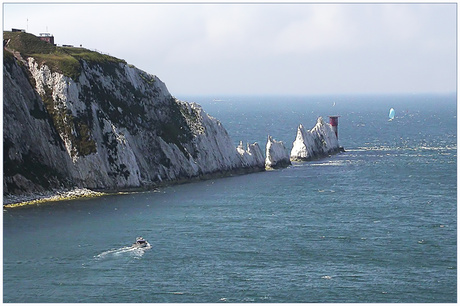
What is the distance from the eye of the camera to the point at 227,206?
A: 12069cm

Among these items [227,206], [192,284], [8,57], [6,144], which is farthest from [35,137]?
[192,284]

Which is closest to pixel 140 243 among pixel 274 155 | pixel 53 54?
pixel 53 54

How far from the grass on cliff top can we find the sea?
27.1m

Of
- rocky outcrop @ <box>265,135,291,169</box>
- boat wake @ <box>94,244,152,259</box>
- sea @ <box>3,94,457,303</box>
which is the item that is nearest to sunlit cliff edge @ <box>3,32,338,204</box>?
rocky outcrop @ <box>265,135,291,169</box>

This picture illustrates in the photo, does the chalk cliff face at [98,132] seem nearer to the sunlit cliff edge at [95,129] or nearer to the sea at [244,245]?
the sunlit cliff edge at [95,129]

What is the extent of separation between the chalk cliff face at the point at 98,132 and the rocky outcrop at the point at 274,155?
352 inches

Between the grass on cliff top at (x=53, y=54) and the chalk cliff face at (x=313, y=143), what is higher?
the grass on cliff top at (x=53, y=54)

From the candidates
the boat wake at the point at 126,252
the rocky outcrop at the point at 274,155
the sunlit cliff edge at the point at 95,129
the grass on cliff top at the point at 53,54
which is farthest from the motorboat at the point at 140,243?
the rocky outcrop at the point at 274,155

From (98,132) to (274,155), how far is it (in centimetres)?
4595

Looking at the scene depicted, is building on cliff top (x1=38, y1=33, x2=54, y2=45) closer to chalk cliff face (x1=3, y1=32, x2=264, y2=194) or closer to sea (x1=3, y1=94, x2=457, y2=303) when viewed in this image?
chalk cliff face (x1=3, y1=32, x2=264, y2=194)

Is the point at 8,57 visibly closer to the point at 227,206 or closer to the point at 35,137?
the point at 35,137

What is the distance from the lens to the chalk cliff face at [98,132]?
128250mm

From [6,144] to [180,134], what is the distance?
127 feet

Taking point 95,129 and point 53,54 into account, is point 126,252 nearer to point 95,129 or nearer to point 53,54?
point 95,129
